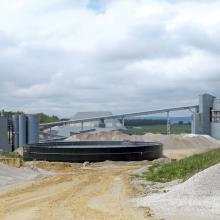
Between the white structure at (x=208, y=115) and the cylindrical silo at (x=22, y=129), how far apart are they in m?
21.9

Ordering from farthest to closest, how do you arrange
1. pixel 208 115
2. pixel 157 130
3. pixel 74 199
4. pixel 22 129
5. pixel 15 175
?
1. pixel 157 130
2. pixel 208 115
3. pixel 22 129
4. pixel 15 175
5. pixel 74 199

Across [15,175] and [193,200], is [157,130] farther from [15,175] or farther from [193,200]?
[193,200]

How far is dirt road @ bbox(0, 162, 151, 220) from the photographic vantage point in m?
13.9

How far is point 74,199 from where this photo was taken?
57.9ft

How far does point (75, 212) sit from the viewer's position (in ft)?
47.1

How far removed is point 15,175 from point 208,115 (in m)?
39.6

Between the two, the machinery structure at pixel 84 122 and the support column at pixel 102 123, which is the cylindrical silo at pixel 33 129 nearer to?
the machinery structure at pixel 84 122

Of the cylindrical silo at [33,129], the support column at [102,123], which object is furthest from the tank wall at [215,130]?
the cylindrical silo at [33,129]

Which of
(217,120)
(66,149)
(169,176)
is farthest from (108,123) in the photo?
(169,176)

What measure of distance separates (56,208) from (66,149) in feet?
69.9

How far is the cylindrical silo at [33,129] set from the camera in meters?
50.2

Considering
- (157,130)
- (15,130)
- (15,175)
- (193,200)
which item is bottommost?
(15,175)

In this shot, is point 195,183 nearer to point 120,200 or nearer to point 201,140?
point 120,200

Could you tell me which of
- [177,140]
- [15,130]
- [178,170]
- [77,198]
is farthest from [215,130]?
[77,198]
